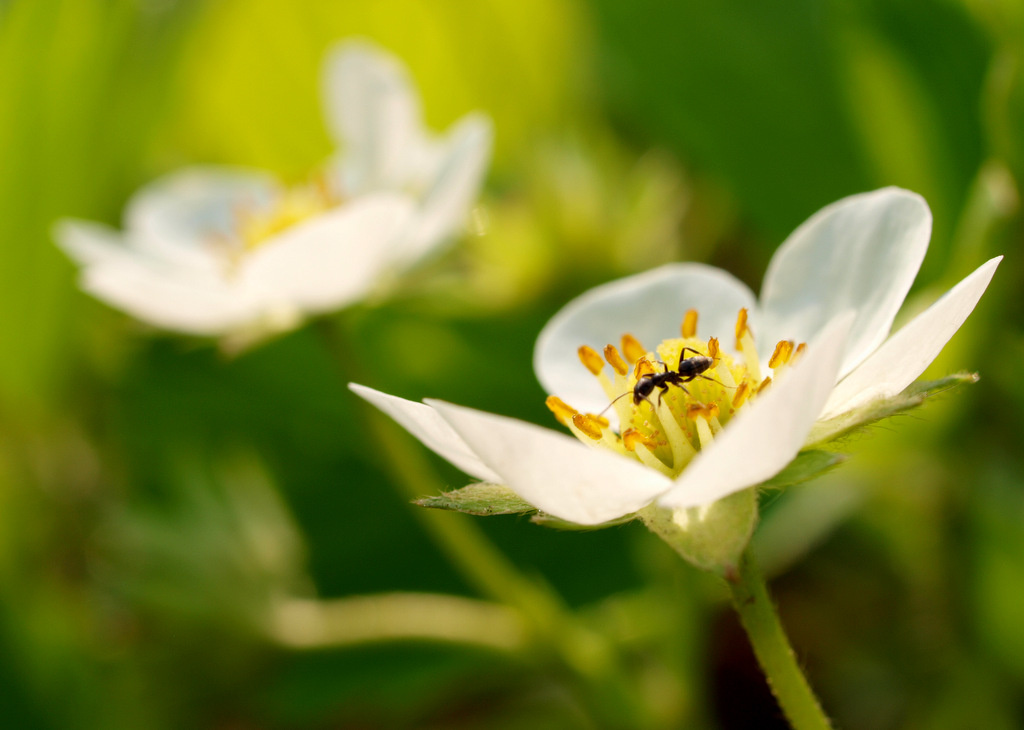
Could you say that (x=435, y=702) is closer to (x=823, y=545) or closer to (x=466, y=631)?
(x=466, y=631)

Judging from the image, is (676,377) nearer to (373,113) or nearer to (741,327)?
(741,327)

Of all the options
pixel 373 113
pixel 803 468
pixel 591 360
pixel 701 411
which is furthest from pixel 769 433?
pixel 373 113

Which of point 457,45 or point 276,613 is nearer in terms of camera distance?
point 276,613

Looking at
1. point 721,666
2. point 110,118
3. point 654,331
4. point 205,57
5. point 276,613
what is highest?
point 205,57

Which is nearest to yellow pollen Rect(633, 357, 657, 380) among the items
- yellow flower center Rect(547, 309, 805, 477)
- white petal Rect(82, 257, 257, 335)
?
yellow flower center Rect(547, 309, 805, 477)

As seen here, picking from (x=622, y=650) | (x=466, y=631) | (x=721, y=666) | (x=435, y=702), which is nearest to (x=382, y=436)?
(x=466, y=631)

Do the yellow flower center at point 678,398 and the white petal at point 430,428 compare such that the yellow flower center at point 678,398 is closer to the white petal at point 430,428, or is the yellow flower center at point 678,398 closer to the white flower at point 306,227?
the white petal at point 430,428

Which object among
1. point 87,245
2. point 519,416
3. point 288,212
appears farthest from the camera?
point 519,416
